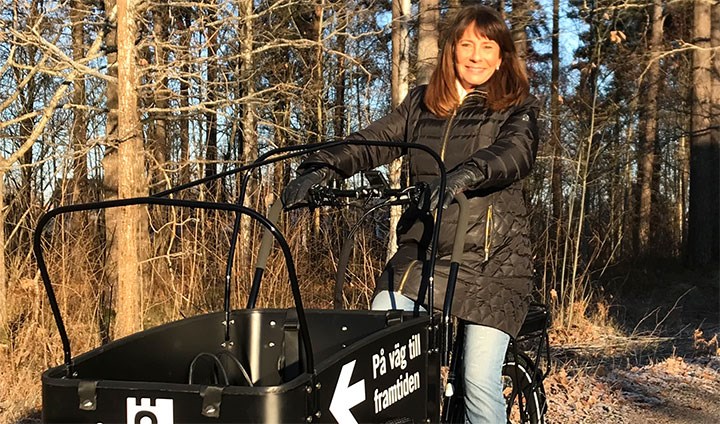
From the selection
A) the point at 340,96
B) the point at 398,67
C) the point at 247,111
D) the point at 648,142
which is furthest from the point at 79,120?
the point at 648,142

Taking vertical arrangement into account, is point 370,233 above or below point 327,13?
below

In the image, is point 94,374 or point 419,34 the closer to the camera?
point 94,374

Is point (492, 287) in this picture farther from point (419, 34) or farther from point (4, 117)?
point (4, 117)

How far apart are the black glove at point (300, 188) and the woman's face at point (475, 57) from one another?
687 mm

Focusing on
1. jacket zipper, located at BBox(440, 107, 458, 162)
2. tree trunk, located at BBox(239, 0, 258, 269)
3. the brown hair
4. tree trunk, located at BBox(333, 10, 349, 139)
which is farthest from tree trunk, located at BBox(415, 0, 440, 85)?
jacket zipper, located at BBox(440, 107, 458, 162)

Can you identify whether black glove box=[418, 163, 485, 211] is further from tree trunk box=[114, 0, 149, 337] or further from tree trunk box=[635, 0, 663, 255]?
tree trunk box=[635, 0, 663, 255]

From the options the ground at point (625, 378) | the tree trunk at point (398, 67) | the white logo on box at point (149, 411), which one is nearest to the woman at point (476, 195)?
the white logo on box at point (149, 411)

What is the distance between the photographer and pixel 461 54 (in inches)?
114

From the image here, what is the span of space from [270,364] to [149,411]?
3.03 feet

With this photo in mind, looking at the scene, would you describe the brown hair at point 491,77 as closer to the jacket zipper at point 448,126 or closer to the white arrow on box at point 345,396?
the jacket zipper at point 448,126

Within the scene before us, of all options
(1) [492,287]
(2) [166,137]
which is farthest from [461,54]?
(2) [166,137]

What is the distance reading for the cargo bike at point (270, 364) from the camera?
5.77 feet

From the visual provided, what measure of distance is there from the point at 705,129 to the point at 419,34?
957cm

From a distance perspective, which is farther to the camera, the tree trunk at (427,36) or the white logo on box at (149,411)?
the tree trunk at (427,36)
